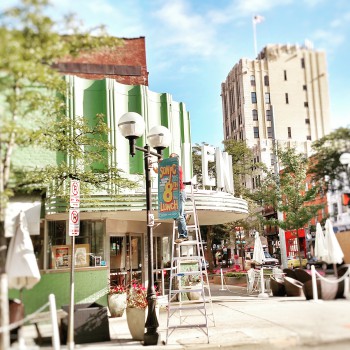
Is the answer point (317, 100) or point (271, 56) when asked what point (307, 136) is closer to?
point (317, 100)

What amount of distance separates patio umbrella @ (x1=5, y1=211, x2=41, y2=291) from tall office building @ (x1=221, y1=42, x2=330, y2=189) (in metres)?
3.38

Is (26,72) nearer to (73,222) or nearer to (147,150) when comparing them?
(73,222)

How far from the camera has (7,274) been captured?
633 cm

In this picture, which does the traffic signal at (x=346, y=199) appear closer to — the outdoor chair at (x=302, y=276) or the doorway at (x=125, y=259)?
the outdoor chair at (x=302, y=276)

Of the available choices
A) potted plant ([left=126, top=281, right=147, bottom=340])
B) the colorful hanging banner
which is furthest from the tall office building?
potted plant ([left=126, top=281, right=147, bottom=340])

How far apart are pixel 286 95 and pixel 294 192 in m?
2.13

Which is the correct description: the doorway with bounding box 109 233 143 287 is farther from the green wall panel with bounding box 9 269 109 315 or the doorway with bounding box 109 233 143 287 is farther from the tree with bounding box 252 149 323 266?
the tree with bounding box 252 149 323 266

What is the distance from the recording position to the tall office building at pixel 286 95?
20.1ft

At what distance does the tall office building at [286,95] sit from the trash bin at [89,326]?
443 centimetres

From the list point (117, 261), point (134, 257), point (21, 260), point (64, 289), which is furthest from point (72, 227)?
point (134, 257)

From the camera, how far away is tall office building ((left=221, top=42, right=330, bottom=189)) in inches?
241

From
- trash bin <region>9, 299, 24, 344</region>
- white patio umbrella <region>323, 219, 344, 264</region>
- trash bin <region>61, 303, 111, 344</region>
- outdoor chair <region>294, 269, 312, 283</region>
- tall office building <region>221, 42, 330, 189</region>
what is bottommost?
trash bin <region>61, 303, 111, 344</region>

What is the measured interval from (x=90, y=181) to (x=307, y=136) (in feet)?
21.9

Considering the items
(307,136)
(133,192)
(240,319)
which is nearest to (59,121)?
(133,192)
